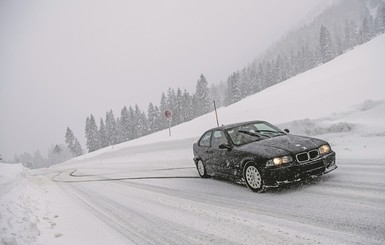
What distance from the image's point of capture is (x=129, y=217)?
606 centimetres

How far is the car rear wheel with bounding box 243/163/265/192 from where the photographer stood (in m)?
6.12

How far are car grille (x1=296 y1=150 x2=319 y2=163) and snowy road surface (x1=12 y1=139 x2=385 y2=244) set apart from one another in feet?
1.79

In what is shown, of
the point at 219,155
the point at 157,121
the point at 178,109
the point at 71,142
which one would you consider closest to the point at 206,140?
the point at 219,155

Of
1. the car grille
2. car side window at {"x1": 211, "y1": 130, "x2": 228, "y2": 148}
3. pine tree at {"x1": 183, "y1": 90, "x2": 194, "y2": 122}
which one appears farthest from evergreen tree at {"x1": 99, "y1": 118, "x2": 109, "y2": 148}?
the car grille

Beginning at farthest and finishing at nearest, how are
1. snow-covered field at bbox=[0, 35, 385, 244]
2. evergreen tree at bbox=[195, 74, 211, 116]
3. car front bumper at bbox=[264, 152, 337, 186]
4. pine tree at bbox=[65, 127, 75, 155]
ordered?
pine tree at bbox=[65, 127, 75, 155]
evergreen tree at bbox=[195, 74, 211, 116]
car front bumper at bbox=[264, 152, 337, 186]
snow-covered field at bbox=[0, 35, 385, 244]

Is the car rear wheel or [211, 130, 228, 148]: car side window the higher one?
[211, 130, 228, 148]: car side window

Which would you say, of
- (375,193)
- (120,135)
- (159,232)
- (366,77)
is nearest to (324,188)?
(375,193)

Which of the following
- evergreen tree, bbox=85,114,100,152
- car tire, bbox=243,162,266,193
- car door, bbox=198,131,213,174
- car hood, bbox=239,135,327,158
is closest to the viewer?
car hood, bbox=239,135,327,158

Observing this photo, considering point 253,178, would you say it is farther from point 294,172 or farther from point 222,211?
point 222,211

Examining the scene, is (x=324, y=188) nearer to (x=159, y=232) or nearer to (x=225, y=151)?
(x=225, y=151)

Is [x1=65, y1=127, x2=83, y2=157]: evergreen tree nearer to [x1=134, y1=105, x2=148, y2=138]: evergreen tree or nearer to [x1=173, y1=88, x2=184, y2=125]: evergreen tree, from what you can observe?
[x1=134, y1=105, x2=148, y2=138]: evergreen tree

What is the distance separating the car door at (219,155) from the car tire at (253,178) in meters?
0.76

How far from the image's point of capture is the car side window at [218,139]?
7.72 metres

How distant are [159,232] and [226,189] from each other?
99.2 inches
